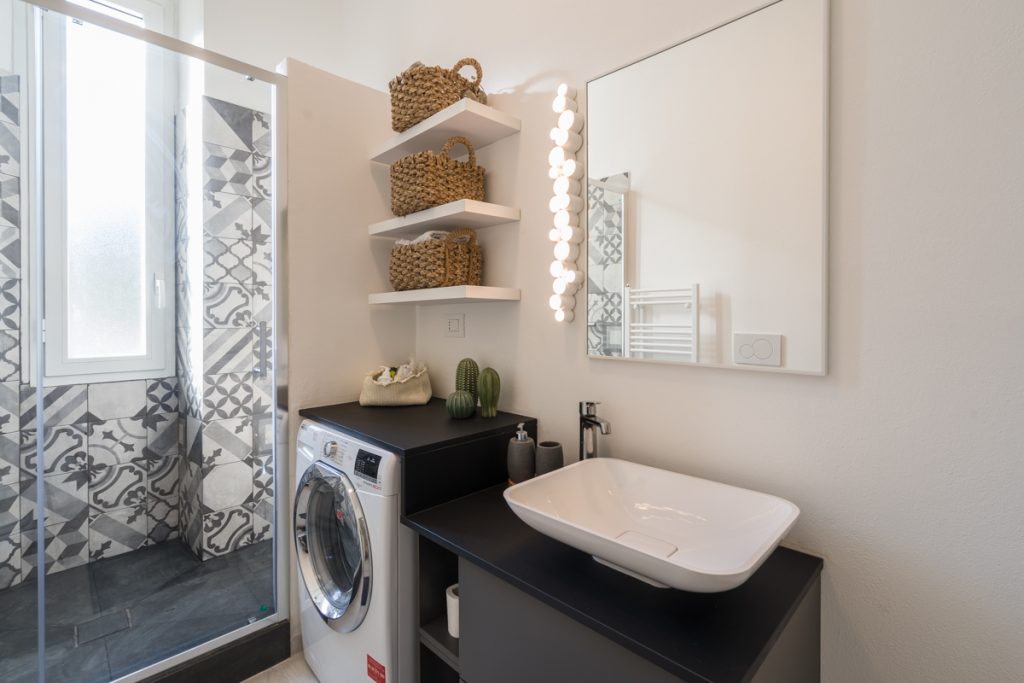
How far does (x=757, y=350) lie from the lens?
1182 millimetres

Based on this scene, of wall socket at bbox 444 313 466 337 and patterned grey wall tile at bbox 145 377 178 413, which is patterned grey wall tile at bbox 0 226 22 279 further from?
wall socket at bbox 444 313 466 337

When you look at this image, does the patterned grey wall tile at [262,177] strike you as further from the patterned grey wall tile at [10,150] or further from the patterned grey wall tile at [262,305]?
the patterned grey wall tile at [10,150]

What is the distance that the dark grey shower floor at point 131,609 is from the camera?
146cm

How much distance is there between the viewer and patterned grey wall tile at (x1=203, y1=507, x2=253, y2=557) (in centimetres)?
A: 185

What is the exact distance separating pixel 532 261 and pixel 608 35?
29.5 inches

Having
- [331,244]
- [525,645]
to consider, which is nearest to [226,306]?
[331,244]

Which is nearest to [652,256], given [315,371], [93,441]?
[315,371]

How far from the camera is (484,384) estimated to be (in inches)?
69.3

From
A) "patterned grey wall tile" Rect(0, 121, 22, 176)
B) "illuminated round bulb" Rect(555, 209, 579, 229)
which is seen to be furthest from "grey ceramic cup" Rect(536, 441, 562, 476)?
Answer: "patterned grey wall tile" Rect(0, 121, 22, 176)

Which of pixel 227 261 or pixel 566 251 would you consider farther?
pixel 227 261

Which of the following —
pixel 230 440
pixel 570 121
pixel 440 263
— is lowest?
pixel 230 440

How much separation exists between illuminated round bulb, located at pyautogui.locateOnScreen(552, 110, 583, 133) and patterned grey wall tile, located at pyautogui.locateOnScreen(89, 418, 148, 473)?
1825mm

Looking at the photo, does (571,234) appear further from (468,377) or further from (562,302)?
(468,377)

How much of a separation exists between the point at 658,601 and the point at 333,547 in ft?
3.97
